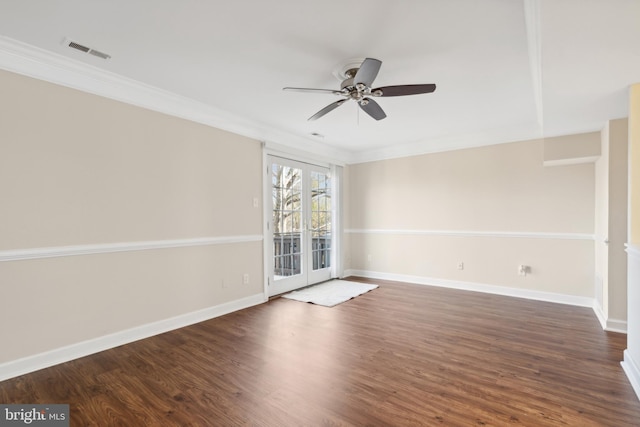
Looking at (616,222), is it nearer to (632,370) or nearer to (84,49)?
(632,370)

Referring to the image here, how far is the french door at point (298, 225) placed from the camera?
15.1ft

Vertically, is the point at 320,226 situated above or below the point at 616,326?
above

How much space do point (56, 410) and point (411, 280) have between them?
475 cm

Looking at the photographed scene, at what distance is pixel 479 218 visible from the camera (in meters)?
4.73

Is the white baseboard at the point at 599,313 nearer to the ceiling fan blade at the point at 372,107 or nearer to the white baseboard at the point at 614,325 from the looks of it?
the white baseboard at the point at 614,325

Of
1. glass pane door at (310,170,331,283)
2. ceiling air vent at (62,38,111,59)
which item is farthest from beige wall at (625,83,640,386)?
ceiling air vent at (62,38,111,59)

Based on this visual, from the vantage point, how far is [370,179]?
19.4 ft

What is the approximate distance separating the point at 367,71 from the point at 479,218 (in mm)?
3481

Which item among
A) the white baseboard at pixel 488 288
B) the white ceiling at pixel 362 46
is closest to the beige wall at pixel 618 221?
the white ceiling at pixel 362 46

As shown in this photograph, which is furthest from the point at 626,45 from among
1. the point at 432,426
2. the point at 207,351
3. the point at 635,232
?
the point at 207,351

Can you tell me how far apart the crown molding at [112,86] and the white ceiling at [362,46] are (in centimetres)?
8

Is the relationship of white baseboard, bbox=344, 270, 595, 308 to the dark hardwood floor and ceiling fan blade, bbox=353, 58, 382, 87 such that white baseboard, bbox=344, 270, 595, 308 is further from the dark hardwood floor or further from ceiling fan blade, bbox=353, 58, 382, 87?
ceiling fan blade, bbox=353, 58, 382, 87

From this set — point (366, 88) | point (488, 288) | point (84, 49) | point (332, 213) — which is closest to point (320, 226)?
point (332, 213)

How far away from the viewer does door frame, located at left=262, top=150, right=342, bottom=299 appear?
171 inches
